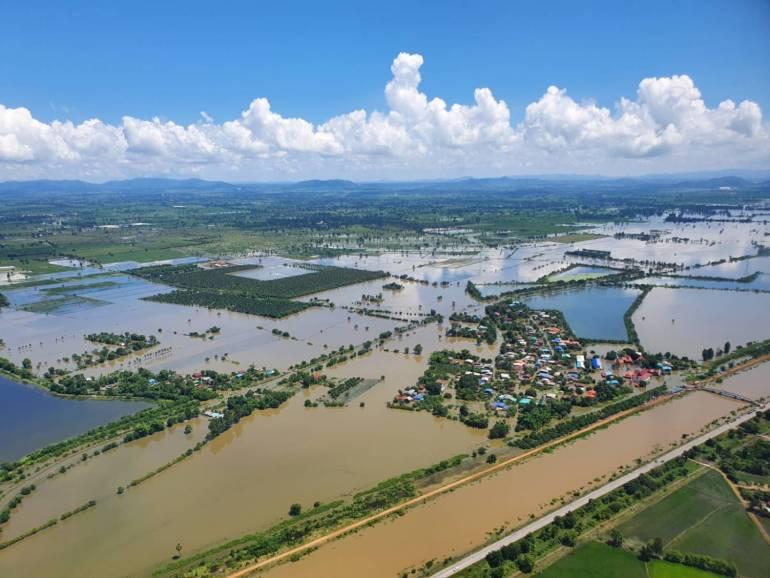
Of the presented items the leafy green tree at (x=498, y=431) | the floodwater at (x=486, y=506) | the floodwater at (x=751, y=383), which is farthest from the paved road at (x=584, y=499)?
the leafy green tree at (x=498, y=431)

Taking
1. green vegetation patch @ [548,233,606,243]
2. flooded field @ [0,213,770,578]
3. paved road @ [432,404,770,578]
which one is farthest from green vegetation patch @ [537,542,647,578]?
green vegetation patch @ [548,233,606,243]

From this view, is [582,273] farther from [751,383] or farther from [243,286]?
[243,286]

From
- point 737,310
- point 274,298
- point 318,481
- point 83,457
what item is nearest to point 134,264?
point 274,298

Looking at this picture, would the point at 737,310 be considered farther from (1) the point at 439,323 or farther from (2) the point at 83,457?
(2) the point at 83,457

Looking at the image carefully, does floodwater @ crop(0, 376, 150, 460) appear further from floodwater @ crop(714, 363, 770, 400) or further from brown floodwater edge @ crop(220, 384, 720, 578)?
floodwater @ crop(714, 363, 770, 400)

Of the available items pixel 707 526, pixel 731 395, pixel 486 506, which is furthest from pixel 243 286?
pixel 707 526

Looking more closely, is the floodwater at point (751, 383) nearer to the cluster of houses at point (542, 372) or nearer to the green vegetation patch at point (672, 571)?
the cluster of houses at point (542, 372)
